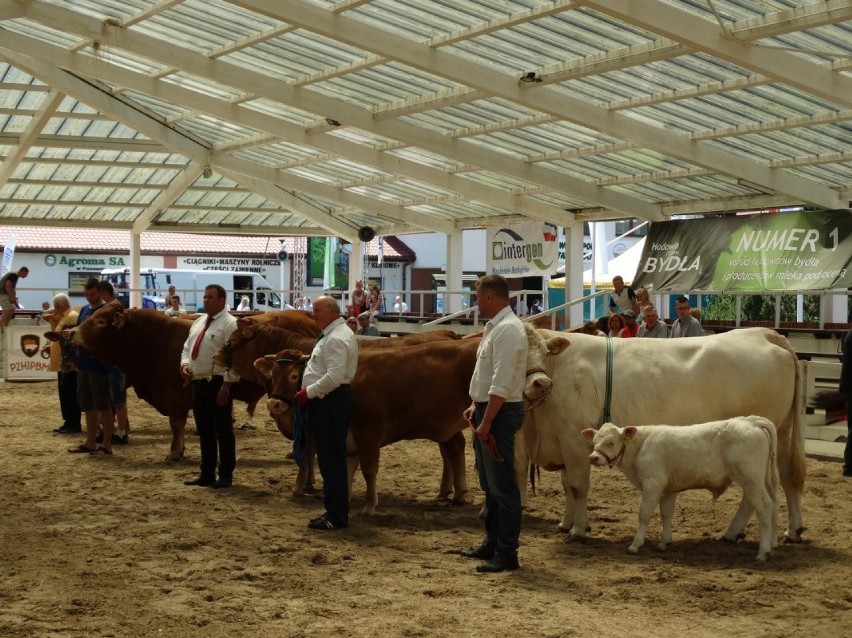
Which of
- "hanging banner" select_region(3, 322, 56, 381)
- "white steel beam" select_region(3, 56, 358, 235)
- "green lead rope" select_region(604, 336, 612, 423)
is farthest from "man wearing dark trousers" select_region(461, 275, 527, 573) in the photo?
"white steel beam" select_region(3, 56, 358, 235)

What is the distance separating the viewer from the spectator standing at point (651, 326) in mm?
13781

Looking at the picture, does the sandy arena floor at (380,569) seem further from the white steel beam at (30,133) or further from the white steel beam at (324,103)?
the white steel beam at (30,133)

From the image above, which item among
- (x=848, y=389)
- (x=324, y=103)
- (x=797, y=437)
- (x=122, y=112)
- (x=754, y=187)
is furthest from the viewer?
(x=122, y=112)

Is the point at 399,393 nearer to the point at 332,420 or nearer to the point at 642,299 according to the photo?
the point at 332,420

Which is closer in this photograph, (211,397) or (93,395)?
(211,397)

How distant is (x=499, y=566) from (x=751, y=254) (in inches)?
633

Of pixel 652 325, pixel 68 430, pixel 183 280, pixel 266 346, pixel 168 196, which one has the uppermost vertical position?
pixel 168 196

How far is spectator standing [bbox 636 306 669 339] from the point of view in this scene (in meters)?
13.8

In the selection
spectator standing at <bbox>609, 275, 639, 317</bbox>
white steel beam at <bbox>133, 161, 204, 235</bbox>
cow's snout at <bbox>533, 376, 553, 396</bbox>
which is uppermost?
white steel beam at <bbox>133, 161, 204, 235</bbox>

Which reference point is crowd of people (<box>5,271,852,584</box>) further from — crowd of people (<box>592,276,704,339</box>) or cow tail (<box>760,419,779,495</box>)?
cow tail (<box>760,419,779,495</box>)

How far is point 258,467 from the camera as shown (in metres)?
11.6

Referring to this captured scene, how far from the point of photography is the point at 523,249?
28328mm

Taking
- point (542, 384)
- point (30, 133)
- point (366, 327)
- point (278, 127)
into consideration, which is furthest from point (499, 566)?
point (30, 133)

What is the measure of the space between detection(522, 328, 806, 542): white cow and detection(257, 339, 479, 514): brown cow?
3.19 feet
